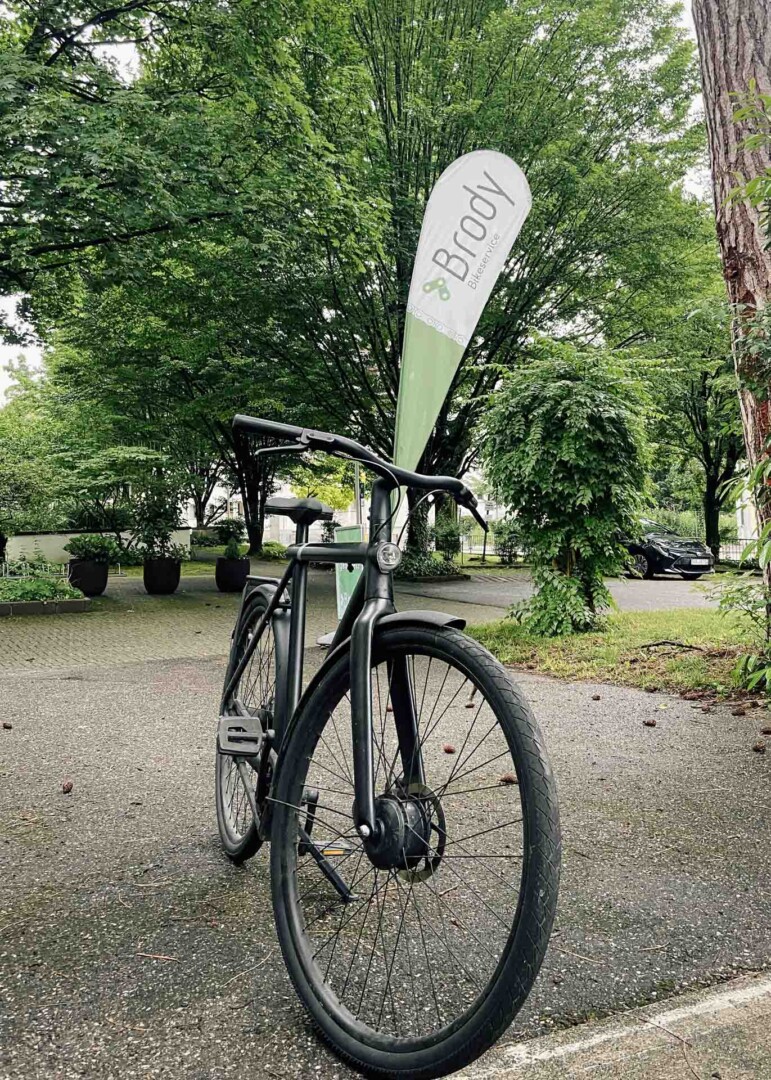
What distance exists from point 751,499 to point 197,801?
11.3 feet

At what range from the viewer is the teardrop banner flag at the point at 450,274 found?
752cm

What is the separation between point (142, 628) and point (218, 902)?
8.38 meters

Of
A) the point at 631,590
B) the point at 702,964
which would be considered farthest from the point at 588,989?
the point at 631,590

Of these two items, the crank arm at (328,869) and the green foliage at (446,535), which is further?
the green foliage at (446,535)

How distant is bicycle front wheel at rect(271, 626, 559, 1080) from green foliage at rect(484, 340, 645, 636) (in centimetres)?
524

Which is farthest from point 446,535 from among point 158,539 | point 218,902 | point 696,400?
point 218,902

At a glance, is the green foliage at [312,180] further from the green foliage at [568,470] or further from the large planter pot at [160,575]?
the large planter pot at [160,575]

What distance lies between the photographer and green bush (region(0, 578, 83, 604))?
1166 cm

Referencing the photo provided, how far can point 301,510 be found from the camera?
232 centimetres

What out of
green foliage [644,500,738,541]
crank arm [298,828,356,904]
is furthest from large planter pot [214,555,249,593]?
green foliage [644,500,738,541]

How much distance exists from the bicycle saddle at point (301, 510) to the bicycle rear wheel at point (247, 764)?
1.12 ft

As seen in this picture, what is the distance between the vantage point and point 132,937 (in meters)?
2.22

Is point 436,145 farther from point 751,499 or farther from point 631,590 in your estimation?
point 751,499

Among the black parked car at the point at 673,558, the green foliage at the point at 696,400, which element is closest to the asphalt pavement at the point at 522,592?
the black parked car at the point at 673,558
